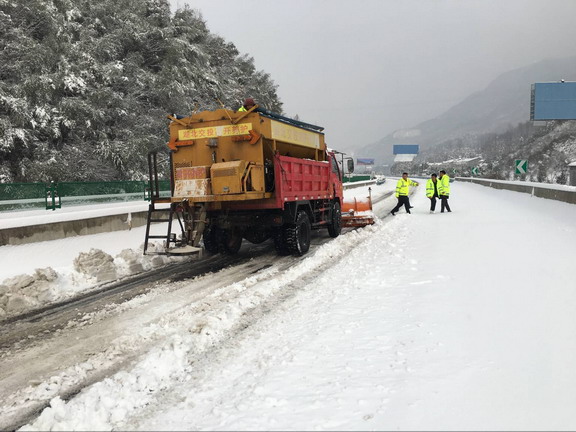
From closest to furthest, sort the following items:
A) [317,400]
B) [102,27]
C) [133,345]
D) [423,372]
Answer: [317,400] → [423,372] → [133,345] → [102,27]

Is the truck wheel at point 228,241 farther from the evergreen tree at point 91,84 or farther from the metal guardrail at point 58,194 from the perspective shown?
the evergreen tree at point 91,84

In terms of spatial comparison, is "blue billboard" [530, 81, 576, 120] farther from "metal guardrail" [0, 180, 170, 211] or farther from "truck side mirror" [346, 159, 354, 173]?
"metal guardrail" [0, 180, 170, 211]

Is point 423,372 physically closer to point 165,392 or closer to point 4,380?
point 165,392

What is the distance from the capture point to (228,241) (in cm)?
940

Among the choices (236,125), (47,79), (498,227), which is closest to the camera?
A: (236,125)

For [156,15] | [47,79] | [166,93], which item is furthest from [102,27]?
[47,79]

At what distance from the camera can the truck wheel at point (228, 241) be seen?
930 cm

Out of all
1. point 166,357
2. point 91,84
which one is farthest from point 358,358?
point 91,84

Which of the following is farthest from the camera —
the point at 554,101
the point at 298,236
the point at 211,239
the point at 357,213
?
the point at 554,101

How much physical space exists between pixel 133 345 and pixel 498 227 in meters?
9.86

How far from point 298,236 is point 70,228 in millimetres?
5692

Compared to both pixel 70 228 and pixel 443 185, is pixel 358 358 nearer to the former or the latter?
pixel 70 228

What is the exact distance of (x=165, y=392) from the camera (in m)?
3.27

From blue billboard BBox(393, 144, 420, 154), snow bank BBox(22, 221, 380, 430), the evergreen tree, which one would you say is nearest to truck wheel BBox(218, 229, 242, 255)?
snow bank BBox(22, 221, 380, 430)
